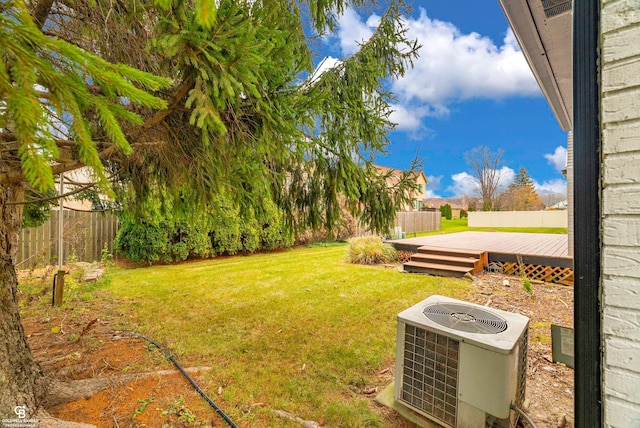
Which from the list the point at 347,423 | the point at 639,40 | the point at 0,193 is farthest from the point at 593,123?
the point at 0,193

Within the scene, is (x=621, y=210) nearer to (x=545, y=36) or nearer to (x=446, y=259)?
(x=545, y=36)

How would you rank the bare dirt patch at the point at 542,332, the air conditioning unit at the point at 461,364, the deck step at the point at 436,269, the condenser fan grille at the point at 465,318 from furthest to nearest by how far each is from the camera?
the deck step at the point at 436,269 < the bare dirt patch at the point at 542,332 < the condenser fan grille at the point at 465,318 < the air conditioning unit at the point at 461,364

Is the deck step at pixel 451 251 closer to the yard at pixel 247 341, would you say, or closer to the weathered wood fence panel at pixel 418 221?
the yard at pixel 247 341

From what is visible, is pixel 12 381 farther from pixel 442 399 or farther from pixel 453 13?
pixel 453 13

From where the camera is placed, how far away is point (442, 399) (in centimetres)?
196

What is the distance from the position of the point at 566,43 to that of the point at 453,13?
416 centimetres

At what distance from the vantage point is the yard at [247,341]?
7.07ft

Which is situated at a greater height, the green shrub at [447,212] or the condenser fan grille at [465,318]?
the green shrub at [447,212]

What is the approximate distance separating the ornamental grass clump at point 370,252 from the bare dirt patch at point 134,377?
4.09 m

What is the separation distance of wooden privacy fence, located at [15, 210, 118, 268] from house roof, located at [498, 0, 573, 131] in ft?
24.5

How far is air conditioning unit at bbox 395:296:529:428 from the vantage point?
5.67 feet

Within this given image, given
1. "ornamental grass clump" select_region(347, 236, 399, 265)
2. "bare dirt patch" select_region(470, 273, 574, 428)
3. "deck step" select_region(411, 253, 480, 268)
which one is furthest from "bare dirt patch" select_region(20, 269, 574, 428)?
"ornamental grass clump" select_region(347, 236, 399, 265)

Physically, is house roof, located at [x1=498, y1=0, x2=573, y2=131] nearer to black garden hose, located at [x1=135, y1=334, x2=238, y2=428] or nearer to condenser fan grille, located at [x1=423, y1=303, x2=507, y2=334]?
condenser fan grille, located at [x1=423, y1=303, x2=507, y2=334]

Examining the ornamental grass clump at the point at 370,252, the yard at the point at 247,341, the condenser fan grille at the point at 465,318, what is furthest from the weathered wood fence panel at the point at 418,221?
the condenser fan grille at the point at 465,318
